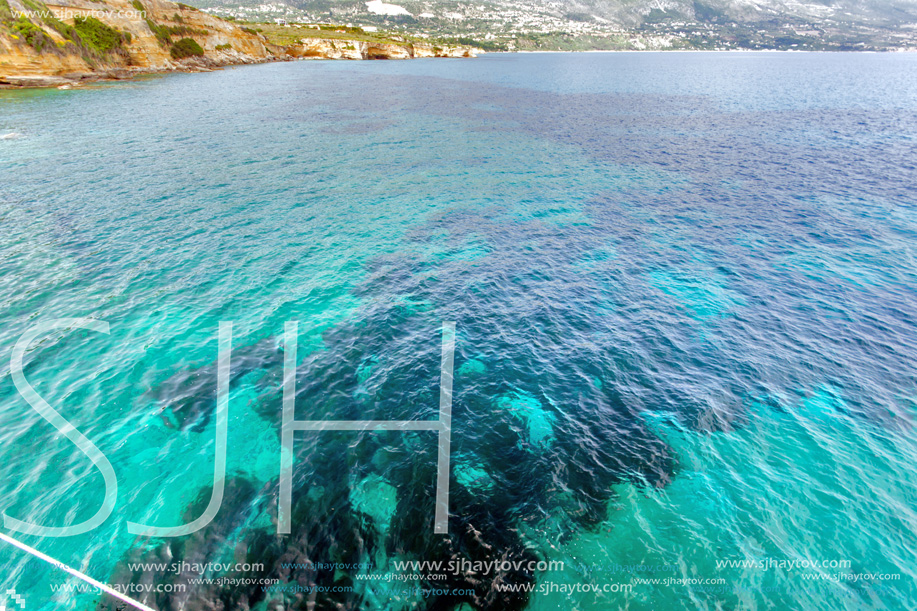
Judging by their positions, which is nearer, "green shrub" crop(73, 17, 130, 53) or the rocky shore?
the rocky shore

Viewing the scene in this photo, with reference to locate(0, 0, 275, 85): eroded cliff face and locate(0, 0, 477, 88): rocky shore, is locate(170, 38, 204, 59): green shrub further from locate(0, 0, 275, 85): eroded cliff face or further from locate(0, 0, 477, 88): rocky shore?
locate(0, 0, 275, 85): eroded cliff face

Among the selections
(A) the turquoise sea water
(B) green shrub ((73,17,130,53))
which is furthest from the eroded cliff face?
(A) the turquoise sea water

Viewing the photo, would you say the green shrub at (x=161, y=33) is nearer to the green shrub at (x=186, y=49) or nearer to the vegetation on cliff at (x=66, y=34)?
the green shrub at (x=186, y=49)

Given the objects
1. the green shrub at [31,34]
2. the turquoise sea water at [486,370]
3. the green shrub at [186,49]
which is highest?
the green shrub at [31,34]

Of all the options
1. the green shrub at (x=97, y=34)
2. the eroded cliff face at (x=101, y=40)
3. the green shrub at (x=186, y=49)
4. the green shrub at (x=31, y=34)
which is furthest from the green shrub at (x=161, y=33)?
the green shrub at (x=31, y=34)

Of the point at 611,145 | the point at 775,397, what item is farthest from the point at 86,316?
the point at 611,145

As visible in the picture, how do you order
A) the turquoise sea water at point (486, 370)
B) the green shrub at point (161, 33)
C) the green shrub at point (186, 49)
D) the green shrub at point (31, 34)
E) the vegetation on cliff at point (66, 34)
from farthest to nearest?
the green shrub at point (186, 49), the green shrub at point (161, 33), the green shrub at point (31, 34), the vegetation on cliff at point (66, 34), the turquoise sea water at point (486, 370)
